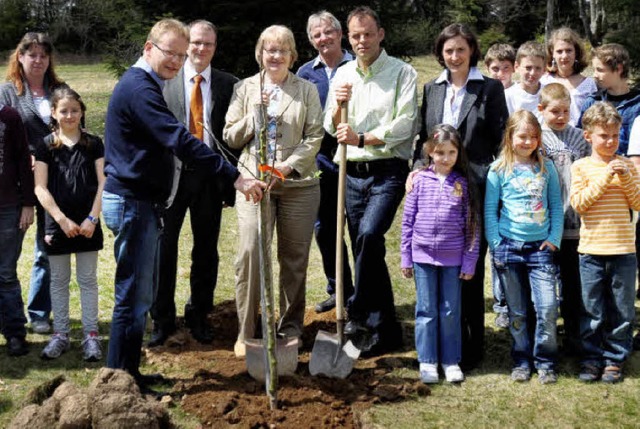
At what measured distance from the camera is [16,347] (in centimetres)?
568

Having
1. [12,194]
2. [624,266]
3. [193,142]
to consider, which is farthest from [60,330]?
[624,266]

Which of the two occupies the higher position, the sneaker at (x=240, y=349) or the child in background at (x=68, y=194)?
the child in background at (x=68, y=194)

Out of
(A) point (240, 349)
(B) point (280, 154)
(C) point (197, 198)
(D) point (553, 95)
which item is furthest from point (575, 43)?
(A) point (240, 349)

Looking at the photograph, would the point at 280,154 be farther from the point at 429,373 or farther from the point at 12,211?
the point at 12,211

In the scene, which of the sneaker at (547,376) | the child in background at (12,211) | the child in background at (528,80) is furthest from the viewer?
the child in background at (528,80)

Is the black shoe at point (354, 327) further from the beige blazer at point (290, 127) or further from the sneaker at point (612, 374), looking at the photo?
the sneaker at point (612, 374)

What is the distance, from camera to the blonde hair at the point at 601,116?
16.6 ft

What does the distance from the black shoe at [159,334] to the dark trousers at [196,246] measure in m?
0.03

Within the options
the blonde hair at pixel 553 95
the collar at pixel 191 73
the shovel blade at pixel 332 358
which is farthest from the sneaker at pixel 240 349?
the blonde hair at pixel 553 95

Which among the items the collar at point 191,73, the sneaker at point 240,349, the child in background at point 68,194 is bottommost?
the sneaker at point 240,349

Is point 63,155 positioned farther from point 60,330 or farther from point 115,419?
point 115,419

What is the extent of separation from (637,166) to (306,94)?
234 cm

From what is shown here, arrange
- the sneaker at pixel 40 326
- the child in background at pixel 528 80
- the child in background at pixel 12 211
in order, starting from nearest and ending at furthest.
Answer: the child in background at pixel 12 211 < the sneaker at pixel 40 326 < the child in background at pixel 528 80

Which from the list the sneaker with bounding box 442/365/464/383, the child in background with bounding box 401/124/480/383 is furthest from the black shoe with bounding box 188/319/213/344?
the sneaker with bounding box 442/365/464/383
